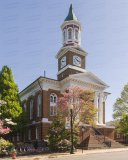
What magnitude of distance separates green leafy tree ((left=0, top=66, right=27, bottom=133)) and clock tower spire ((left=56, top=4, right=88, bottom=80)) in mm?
11413

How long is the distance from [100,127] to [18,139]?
19634 mm

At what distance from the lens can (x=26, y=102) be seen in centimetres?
4097

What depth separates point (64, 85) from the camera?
34.3 m

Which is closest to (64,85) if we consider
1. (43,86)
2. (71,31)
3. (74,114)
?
(43,86)

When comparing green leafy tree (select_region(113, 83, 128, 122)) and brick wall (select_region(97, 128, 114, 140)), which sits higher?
green leafy tree (select_region(113, 83, 128, 122))

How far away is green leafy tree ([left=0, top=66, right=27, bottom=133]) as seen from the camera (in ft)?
90.4

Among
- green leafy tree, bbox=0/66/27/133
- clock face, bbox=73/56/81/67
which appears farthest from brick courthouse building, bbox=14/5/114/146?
green leafy tree, bbox=0/66/27/133

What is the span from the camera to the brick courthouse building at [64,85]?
3297cm

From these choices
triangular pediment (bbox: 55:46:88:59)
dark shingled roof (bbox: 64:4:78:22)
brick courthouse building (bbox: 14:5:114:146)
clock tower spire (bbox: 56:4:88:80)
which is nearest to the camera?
brick courthouse building (bbox: 14:5:114:146)

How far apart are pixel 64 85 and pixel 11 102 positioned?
1037 centimetres

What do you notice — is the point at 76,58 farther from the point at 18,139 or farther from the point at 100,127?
the point at 18,139

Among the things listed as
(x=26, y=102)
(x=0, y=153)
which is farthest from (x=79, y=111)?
(x=26, y=102)

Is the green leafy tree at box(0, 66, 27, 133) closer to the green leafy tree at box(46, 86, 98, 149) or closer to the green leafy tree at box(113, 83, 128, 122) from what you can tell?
the green leafy tree at box(46, 86, 98, 149)

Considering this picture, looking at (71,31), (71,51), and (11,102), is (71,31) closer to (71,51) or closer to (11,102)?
(71,51)
